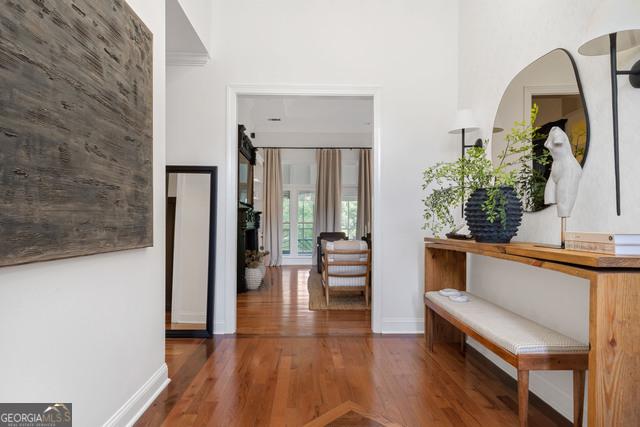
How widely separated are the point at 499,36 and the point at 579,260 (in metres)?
2.02

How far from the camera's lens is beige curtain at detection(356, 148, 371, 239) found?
809cm

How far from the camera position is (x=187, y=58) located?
3180 millimetres

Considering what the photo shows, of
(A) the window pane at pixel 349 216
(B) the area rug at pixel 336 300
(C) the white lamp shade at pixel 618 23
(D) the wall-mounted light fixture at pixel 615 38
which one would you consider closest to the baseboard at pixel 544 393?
(D) the wall-mounted light fixture at pixel 615 38

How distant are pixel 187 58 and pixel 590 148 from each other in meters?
3.06

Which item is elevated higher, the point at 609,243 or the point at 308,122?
the point at 308,122

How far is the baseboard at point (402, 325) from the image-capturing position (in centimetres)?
328

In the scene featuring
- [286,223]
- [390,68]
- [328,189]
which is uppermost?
[390,68]

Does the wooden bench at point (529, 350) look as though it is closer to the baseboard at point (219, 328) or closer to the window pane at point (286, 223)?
the baseboard at point (219, 328)

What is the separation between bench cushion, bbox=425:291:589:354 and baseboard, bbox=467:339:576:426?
15.6 inches

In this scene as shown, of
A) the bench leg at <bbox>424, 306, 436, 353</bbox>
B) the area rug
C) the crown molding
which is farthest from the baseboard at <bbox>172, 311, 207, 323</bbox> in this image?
the crown molding

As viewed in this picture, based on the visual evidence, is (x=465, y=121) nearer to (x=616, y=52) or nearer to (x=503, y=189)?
(x=503, y=189)

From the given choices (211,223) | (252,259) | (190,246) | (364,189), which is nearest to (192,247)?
(190,246)

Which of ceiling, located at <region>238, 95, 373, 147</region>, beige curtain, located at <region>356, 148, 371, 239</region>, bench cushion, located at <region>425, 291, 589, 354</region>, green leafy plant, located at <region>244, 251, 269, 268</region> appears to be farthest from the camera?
beige curtain, located at <region>356, 148, 371, 239</region>

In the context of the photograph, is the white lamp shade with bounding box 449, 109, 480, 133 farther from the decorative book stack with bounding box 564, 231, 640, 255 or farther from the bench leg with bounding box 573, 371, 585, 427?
the bench leg with bounding box 573, 371, 585, 427
